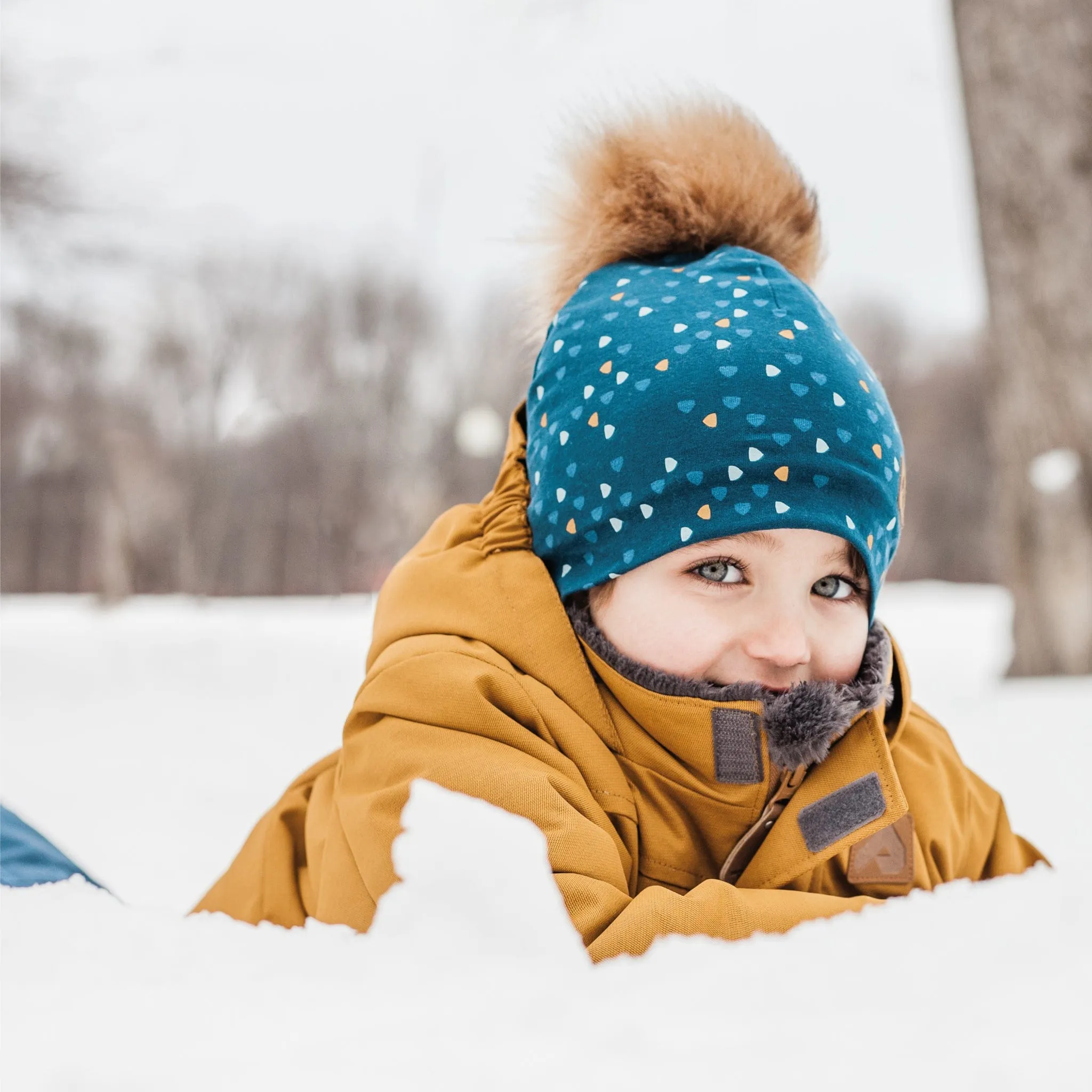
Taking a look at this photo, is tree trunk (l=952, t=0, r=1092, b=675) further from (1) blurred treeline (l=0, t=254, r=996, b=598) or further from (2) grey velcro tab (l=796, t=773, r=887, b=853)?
(1) blurred treeline (l=0, t=254, r=996, b=598)

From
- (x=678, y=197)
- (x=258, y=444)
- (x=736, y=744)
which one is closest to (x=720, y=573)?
(x=736, y=744)

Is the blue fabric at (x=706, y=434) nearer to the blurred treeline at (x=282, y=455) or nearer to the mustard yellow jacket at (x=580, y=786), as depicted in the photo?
the mustard yellow jacket at (x=580, y=786)

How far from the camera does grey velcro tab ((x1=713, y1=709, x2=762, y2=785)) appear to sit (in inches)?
35.0

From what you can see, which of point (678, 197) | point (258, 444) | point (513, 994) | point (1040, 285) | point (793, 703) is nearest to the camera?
point (513, 994)

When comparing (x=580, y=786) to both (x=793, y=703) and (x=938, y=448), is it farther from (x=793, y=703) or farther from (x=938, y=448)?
(x=938, y=448)

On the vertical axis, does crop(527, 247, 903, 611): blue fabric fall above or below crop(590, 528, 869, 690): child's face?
above

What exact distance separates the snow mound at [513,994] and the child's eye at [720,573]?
387 mm

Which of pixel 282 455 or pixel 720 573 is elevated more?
pixel 720 573

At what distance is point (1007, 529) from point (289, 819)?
2873 mm

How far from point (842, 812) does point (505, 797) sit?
1.10 ft

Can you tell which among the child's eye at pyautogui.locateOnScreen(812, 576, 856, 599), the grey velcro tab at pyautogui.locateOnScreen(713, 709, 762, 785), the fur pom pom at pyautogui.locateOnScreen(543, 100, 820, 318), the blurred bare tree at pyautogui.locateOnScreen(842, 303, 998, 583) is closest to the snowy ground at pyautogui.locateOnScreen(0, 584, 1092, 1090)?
the grey velcro tab at pyautogui.locateOnScreen(713, 709, 762, 785)

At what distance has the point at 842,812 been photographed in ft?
2.98

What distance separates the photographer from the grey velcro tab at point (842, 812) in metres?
0.90

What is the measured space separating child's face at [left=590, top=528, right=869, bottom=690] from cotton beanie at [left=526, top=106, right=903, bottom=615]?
0.07 ft
